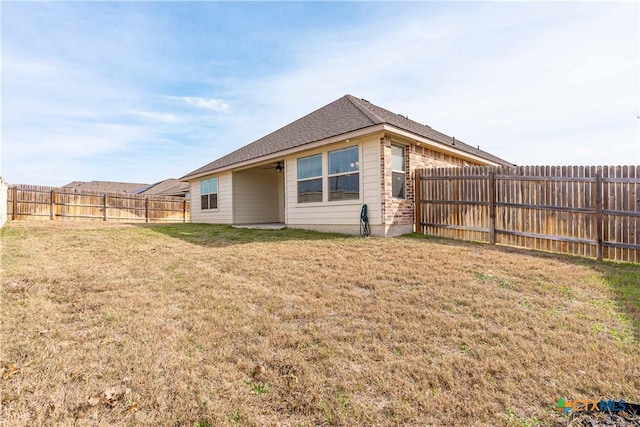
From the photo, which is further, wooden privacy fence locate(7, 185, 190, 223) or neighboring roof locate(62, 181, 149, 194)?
neighboring roof locate(62, 181, 149, 194)

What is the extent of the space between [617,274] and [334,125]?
7.69 m

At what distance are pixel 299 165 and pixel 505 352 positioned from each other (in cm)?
905

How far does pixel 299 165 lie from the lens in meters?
11.0

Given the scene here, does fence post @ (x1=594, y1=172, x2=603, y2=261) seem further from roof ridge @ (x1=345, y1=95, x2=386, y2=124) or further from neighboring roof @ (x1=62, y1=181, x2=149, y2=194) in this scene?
neighboring roof @ (x1=62, y1=181, x2=149, y2=194)

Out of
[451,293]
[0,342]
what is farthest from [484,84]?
[0,342]

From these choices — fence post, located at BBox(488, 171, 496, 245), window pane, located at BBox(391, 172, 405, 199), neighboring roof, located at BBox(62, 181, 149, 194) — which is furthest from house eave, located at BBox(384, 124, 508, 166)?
neighboring roof, located at BBox(62, 181, 149, 194)

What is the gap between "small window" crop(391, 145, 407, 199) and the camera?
892cm

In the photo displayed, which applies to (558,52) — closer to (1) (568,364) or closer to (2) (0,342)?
(1) (568,364)

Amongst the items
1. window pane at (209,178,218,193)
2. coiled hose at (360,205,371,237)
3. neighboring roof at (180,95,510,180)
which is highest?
neighboring roof at (180,95,510,180)

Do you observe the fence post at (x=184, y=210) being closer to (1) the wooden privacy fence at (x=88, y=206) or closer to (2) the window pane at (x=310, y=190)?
(1) the wooden privacy fence at (x=88, y=206)

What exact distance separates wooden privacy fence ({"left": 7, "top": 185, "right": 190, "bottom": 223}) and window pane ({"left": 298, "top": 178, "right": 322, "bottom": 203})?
14.3 meters

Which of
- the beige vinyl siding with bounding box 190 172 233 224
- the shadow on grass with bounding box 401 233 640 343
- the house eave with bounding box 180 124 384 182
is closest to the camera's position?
the shadow on grass with bounding box 401 233 640 343

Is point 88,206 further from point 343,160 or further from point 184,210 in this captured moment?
point 343,160

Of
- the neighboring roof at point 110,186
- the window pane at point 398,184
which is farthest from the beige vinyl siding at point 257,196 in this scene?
the neighboring roof at point 110,186
